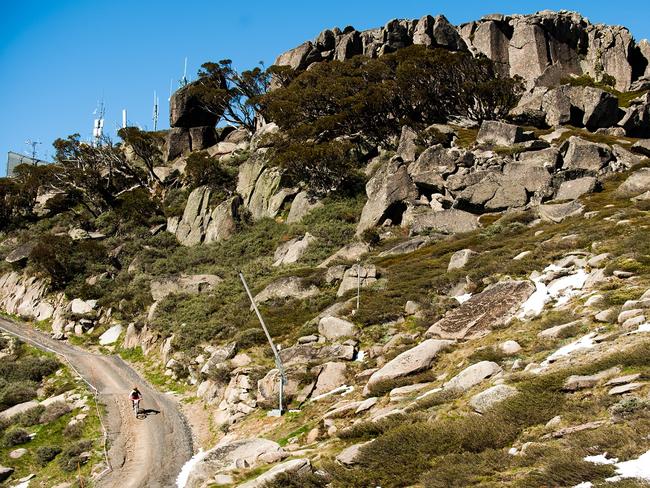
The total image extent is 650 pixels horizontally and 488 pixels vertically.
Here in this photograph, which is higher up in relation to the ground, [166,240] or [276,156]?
[276,156]

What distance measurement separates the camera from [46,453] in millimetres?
23047

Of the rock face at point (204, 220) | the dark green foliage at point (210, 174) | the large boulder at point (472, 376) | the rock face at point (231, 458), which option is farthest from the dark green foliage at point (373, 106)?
the large boulder at point (472, 376)

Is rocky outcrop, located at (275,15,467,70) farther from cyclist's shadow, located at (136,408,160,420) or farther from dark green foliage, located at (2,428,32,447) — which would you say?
dark green foliage, located at (2,428,32,447)

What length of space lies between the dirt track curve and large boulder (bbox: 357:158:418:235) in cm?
2424

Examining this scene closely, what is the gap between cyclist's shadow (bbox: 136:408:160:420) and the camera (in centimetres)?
2623

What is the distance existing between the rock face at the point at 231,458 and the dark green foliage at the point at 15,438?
39.0 feet

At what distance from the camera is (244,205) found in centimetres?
6631

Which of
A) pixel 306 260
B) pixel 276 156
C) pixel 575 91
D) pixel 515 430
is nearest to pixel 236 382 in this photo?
pixel 515 430

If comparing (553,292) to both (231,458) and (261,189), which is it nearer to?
(231,458)

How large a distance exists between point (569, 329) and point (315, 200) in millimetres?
44997

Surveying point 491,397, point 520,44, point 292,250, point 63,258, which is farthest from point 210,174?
point 491,397

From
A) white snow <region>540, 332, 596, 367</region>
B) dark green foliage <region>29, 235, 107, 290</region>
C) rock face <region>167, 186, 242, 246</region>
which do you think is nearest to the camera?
white snow <region>540, 332, 596, 367</region>

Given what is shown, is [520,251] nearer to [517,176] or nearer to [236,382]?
[236,382]

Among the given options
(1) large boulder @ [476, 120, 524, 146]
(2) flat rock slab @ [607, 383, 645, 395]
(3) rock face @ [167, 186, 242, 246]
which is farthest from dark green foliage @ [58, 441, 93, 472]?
(1) large boulder @ [476, 120, 524, 146]
